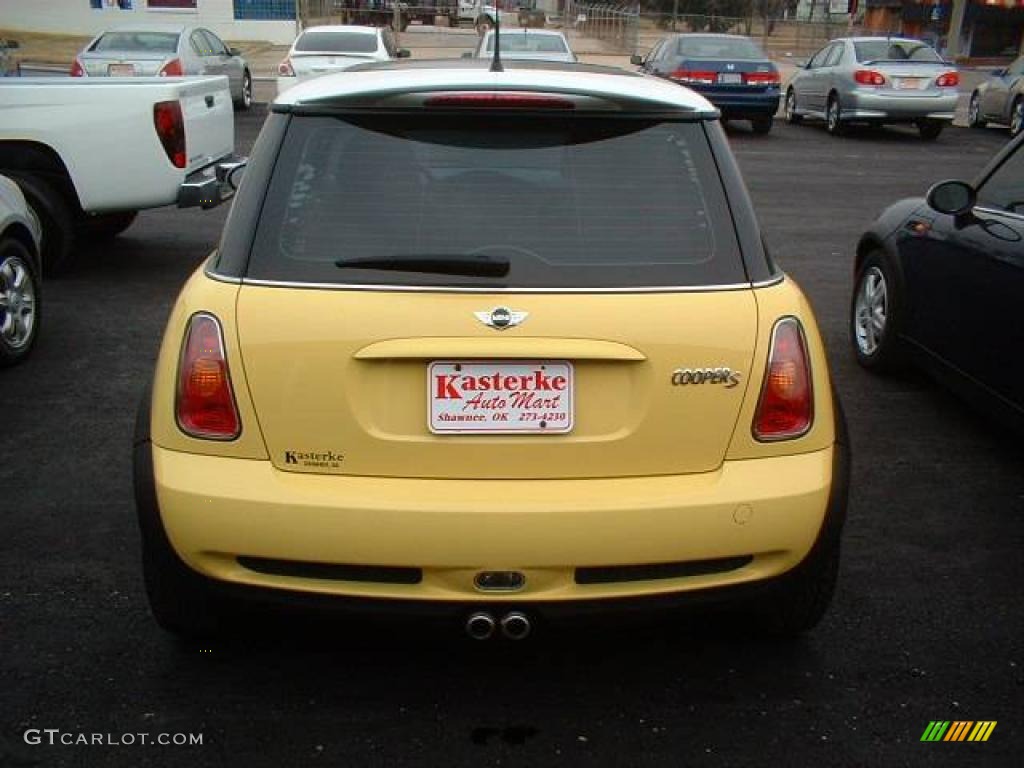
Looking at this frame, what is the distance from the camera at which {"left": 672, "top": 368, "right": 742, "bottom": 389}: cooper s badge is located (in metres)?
2.86

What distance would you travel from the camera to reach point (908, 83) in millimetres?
18719

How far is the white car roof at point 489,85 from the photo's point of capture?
3.07m

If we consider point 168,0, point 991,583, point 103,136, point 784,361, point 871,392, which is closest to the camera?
point 784,361

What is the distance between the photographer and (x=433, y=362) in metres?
2.80

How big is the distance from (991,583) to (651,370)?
187 centimetres

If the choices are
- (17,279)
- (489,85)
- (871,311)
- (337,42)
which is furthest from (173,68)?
(489,85)

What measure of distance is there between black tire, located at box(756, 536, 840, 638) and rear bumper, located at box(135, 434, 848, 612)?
113 mm

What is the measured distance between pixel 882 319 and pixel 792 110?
666 inches

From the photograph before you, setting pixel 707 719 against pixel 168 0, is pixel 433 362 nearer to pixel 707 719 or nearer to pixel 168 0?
pixel 707 719

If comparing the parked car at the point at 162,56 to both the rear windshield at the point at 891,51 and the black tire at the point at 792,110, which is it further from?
the rear windshield at the point at 891,51

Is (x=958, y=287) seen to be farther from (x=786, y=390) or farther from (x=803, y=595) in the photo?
(x=786, y=390)

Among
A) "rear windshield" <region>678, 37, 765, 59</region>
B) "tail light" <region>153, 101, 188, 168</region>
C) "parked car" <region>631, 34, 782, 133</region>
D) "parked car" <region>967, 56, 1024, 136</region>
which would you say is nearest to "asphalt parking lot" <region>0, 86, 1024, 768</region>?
"tail light" <region>153, 101, 188, 168</region>

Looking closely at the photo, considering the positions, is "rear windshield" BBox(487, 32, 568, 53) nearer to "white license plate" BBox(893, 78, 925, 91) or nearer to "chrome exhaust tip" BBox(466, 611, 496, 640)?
"white license plate" BBox(893, 78, 925, 91)

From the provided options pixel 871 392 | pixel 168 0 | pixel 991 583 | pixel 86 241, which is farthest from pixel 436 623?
pixel 168 0
